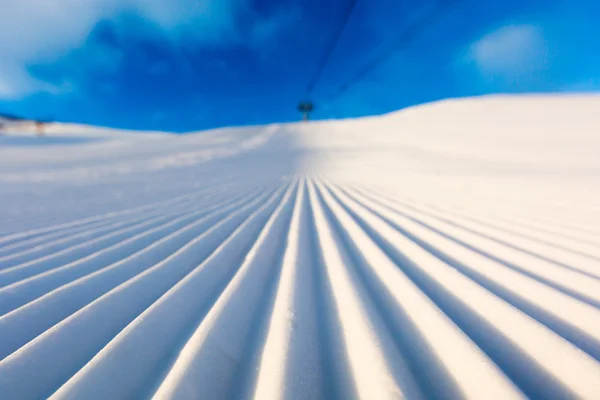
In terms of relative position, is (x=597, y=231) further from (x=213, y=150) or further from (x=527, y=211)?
(x=213, y=150)

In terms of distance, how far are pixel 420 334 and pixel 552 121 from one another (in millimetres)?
11652

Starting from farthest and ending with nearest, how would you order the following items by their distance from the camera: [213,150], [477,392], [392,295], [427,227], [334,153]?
[213,150] < [334,153] < [427,227] < [392,295] < [477,392]

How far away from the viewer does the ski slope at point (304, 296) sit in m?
0.77

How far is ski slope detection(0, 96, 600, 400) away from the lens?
767 mm

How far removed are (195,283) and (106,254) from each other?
74 centimetres

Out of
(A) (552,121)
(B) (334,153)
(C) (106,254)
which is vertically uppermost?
(A) (552,121)

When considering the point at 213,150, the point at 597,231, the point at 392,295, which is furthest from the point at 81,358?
the point at 213,150

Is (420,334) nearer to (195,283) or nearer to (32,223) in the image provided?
(195,283)

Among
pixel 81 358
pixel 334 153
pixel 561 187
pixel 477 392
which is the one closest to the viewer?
pixel 477 392

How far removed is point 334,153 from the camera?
8.88 metres

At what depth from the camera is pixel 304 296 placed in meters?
1.18

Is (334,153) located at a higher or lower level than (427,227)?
higher

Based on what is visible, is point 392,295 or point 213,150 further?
point 213,150

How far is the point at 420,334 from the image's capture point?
3.05ft
